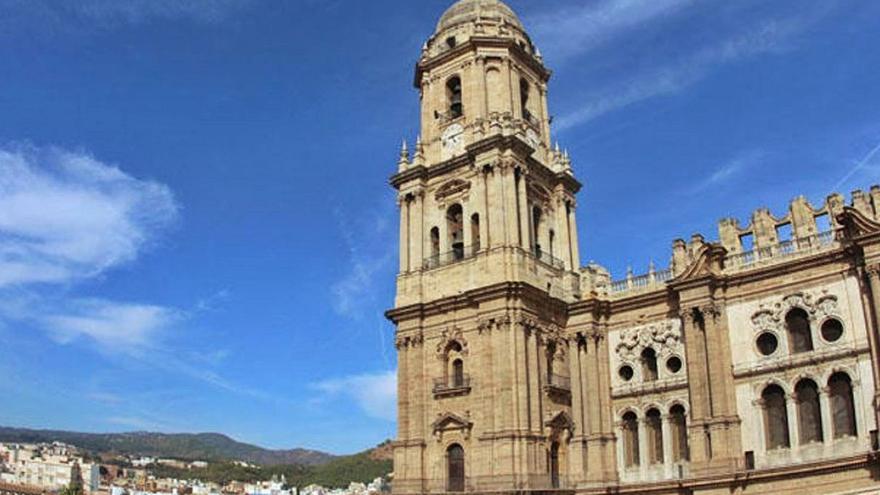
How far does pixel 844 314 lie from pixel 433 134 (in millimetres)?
21116

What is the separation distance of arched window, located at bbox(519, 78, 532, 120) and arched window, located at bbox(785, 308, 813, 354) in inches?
664

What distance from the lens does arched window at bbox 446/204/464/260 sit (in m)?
42.5

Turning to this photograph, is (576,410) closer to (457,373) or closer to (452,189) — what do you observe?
(457,373)

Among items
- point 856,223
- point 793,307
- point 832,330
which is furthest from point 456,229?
point 856,223

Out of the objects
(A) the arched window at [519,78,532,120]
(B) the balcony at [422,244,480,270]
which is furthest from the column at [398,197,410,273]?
(A) the arched window at [519,78,532,120]

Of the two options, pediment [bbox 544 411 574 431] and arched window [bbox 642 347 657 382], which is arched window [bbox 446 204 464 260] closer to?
pediment [bbox 544 411 574 431]

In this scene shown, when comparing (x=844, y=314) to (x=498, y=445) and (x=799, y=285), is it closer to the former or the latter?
(x=799, y=285)

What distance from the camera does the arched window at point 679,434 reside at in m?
37.2

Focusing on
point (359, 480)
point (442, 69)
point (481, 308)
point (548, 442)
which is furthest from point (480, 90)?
point (359, 480)

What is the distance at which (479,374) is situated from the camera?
126 feet

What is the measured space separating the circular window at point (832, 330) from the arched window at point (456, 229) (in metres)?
16.1

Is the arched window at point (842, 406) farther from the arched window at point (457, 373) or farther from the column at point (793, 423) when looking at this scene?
the arched window at point (457, 373)

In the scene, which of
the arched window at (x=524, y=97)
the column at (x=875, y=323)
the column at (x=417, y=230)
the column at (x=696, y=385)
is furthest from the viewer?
the arched window at (x=524, y=97)

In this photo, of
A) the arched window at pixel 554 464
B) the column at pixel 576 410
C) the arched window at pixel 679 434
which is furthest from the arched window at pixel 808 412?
the arched window at pixel 554 464
